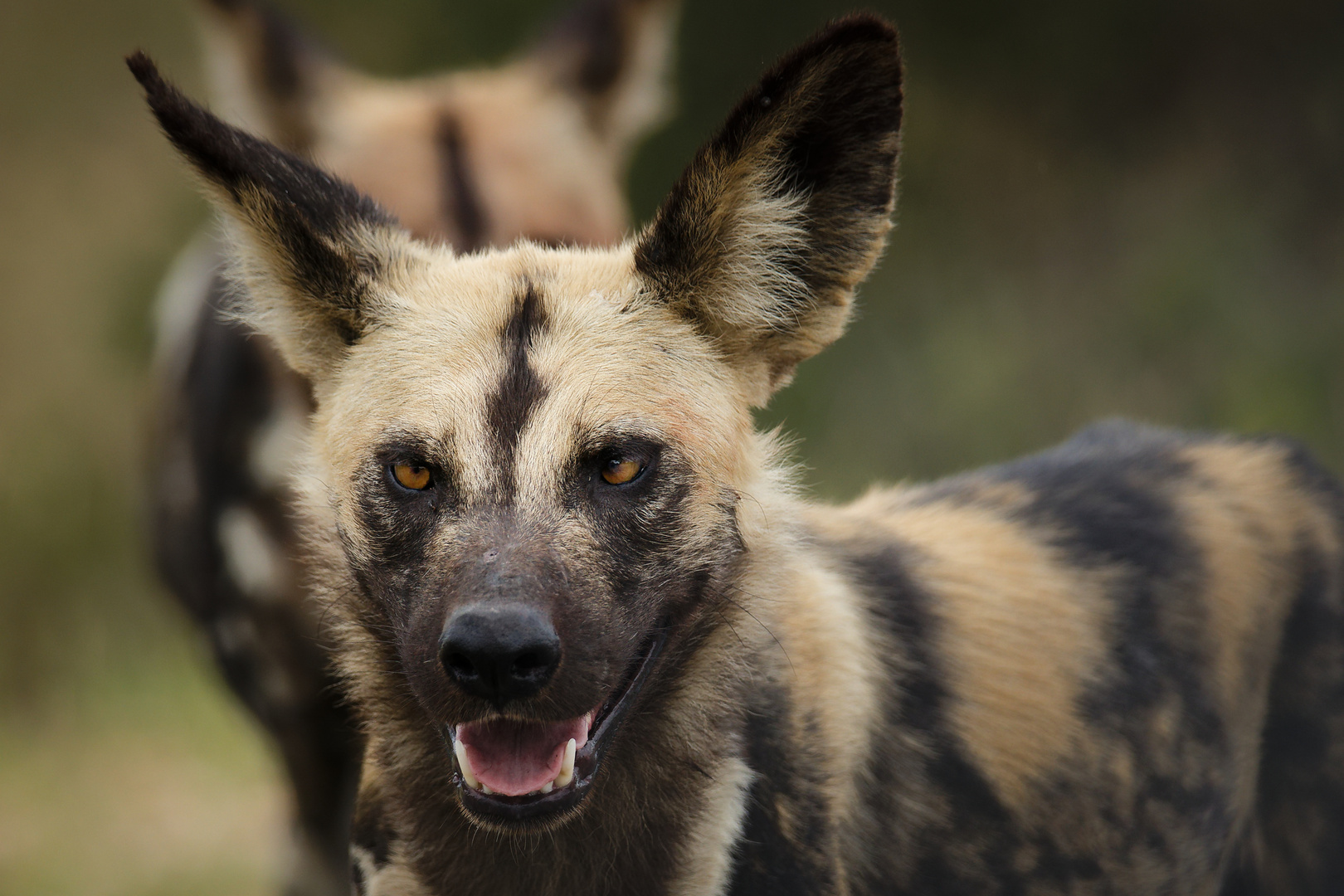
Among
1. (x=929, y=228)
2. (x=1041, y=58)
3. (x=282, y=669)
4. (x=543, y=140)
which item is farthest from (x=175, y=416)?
(x=1041, y=58)

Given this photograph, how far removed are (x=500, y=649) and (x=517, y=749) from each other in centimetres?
31

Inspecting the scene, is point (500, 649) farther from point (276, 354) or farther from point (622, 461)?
point (276, 354)

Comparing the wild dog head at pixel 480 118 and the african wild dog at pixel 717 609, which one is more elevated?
the wild dog head at pixel 480 118

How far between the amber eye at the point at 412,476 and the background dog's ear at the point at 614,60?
8.33 ft

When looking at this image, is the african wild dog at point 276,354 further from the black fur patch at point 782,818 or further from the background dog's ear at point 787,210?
the black fur patch at point 782,818

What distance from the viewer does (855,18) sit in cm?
227

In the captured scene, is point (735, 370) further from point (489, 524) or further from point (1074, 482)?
point (1074, 482)

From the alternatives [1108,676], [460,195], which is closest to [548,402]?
[1108,676]

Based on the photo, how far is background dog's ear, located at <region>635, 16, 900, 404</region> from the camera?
2.33 meters

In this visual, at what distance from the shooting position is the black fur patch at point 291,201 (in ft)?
7.85

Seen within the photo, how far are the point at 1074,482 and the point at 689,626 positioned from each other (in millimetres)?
1306

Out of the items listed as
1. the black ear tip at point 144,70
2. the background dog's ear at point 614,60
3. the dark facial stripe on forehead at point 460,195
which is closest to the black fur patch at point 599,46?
the background dog's ear at point 614,60

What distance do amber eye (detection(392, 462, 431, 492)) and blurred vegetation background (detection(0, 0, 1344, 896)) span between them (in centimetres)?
433

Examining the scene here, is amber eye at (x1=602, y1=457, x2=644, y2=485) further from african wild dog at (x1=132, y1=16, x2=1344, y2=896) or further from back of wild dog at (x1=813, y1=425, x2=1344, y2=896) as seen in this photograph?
back of wild dog at (x1=813, y1=425, x2=1344, y2=896)
